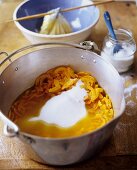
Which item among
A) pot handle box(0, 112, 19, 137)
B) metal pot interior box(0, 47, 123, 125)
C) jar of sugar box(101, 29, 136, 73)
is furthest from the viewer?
jar of sugar box(101, 29, 136, 73)

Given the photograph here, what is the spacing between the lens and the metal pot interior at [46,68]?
661 mm

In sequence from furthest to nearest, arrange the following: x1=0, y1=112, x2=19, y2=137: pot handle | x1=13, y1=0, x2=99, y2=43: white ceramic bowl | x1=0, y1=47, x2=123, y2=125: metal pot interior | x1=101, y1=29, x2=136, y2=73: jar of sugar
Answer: x1=13, y1=0, x2=99, y2=43: white ceramic bowl
x1=101, y1=29, x2=136, y2=73: jar of sugar
x1=0, y1=47, x2=123, y2=125: metal pot interior
x1=0, y1=112, x2=19, y2=137: pot handle

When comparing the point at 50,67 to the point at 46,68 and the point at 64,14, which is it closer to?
the point at 46,68

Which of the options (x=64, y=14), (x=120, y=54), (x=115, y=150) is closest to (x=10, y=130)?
(x=115, y=150)

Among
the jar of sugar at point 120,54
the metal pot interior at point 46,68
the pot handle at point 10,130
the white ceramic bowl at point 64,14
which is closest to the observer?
the pot handle at point 10,130

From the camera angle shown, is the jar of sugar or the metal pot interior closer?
the metal pot interior

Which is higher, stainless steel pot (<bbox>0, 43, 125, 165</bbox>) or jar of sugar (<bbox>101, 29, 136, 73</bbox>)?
stainless steel pot (<bbox>0, 43, 125, 165</bbox>)

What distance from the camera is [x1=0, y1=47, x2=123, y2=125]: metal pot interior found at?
2.17 ft

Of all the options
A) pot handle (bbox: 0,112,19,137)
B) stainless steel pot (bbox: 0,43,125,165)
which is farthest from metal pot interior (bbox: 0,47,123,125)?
pot handle (bbox: 0,112,19,137)

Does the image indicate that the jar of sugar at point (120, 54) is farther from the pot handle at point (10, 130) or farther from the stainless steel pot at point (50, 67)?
the pot handle at point (10, 130)

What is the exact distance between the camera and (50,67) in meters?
0.74

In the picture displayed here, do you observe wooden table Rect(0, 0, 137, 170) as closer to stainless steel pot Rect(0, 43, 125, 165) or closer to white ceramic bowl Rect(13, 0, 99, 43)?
stainless steel pot Rect(0, 43, 125, 165)

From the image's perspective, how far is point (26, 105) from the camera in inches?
26.6

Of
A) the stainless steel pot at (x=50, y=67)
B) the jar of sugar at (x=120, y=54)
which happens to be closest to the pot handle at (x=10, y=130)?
the stainless steel pot at (x=50, y=67)
